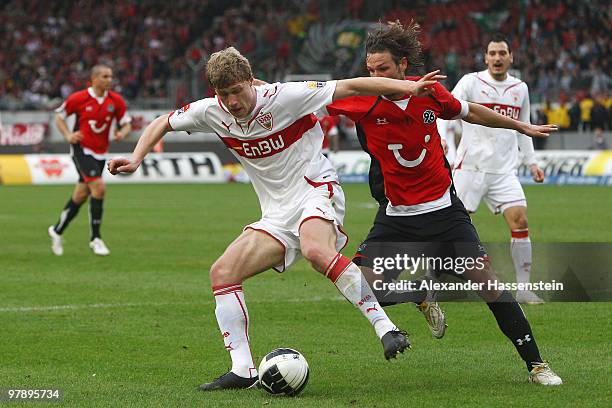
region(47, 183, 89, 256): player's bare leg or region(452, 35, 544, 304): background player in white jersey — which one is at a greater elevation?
region(452, 35, 544, 304): background player in white jersey

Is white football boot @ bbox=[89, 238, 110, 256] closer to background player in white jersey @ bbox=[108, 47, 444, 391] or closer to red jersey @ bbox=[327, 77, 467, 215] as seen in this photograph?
background player in white jersey @ bbox=[108, 47, 444, 391]

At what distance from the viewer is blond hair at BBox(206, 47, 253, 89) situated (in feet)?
21.1

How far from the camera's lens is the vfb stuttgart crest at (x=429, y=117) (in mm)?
7000

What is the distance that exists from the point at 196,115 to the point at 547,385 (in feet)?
8.41

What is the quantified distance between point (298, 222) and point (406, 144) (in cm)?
86

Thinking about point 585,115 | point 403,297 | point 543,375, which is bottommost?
point 585,115

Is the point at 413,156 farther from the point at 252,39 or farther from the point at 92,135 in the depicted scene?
the point at 252,39

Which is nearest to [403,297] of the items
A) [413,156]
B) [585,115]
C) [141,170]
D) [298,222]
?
[413,156]

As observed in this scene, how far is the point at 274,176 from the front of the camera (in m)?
6.98

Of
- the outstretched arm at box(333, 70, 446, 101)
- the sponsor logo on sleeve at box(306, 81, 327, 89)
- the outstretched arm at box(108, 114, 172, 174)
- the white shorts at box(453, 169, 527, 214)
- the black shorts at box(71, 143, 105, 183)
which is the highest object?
the outstretched arm at box(333, 70, 446, 101)

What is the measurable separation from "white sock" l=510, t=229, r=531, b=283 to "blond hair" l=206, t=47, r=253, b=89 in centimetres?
460

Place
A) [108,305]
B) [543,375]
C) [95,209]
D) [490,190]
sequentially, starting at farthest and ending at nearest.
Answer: [95,209]
[490,190]
[108,305]
[543,375]

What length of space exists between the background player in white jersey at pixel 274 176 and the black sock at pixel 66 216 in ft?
26.5

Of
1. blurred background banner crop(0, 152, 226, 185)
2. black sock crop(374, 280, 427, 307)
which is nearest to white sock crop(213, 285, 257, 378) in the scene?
black sock crop(374, 280, 427, 307)
